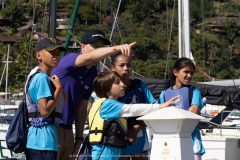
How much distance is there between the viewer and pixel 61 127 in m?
6.40

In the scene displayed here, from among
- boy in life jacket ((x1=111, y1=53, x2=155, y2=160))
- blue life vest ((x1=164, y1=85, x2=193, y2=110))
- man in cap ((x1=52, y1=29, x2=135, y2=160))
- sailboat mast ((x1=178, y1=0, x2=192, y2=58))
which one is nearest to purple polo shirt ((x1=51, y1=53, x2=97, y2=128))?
man in cap ((x1=52, y1=29, x2=135, y2=160))

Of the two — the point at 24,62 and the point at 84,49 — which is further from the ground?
the point at 84,49

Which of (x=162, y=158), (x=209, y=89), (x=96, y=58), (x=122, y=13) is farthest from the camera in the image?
(x=122, y=13)

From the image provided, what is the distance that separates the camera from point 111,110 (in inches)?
228

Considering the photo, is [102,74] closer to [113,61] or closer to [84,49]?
[113,61]

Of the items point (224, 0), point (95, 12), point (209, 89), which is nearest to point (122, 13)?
point (95, 12)

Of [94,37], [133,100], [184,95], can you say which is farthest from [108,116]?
[184,95]

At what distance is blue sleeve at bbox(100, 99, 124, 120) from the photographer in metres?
5.80

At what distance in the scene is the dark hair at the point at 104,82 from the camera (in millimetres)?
5855

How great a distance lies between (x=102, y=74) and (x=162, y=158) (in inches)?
31.7

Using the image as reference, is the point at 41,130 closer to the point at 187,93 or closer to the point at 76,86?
the point at 76,86

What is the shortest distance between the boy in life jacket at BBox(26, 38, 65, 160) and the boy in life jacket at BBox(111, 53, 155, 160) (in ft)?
1.67

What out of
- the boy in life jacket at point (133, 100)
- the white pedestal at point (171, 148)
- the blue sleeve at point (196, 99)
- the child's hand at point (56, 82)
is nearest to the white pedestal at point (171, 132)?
the white pedestal at point (171, 148)

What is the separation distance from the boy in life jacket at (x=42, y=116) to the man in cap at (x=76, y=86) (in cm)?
36
